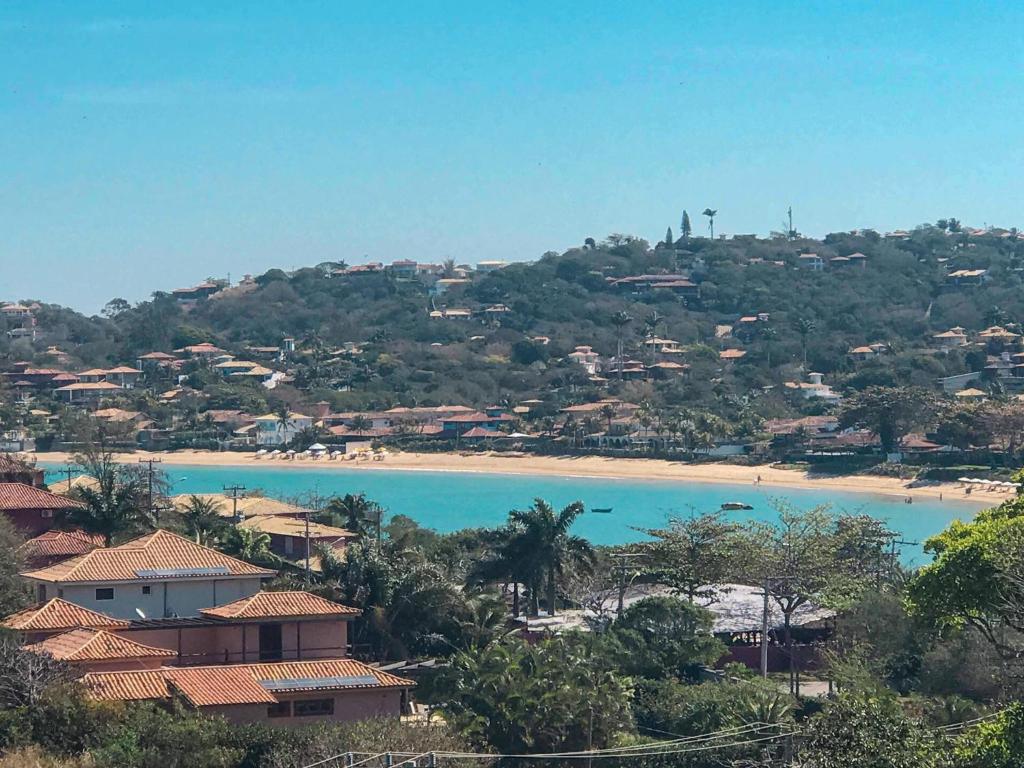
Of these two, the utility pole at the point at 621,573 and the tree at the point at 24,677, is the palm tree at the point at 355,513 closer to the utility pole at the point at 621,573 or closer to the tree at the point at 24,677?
the utility pole at the point at 621,573

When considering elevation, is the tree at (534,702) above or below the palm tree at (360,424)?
below

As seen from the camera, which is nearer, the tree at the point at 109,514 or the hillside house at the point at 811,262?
the tree at the point at 109,514

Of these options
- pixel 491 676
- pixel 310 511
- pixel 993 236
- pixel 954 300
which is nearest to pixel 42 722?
pixel 491 676

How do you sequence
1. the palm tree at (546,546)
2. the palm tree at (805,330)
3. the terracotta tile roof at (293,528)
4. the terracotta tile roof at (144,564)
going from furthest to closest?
the palm tree at (805,330)
the terracotta tile roof at (293,528)
the palm tree at (546,546)
the terracotta tile roof at (144,564)

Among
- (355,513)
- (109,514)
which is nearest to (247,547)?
(109,514)

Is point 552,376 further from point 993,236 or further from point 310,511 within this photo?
point 993,236

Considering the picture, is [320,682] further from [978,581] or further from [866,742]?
[978,581]

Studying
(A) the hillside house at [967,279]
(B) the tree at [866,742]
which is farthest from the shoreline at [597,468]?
(A) the hillside house at [967,279]
